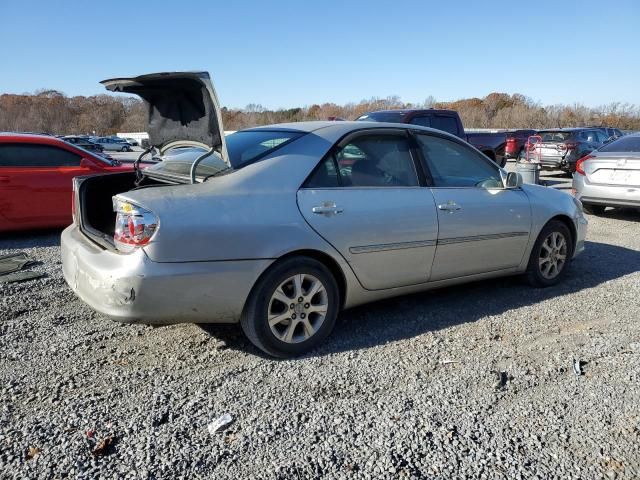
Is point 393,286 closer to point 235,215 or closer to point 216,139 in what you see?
point 235,215

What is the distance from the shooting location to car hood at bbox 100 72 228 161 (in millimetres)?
3225

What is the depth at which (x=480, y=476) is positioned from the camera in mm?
2273

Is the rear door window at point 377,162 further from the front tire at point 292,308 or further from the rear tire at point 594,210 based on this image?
the rear tire at point 594,210

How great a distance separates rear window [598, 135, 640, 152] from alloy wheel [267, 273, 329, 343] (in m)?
7.29

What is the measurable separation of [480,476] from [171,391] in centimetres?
171

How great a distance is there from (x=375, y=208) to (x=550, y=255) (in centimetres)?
231

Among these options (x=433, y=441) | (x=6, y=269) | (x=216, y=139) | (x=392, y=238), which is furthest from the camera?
(x=6, y=269)

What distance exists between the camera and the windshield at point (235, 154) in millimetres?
3449

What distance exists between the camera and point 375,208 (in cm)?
364

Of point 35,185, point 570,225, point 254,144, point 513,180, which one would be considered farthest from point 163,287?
point 35,185

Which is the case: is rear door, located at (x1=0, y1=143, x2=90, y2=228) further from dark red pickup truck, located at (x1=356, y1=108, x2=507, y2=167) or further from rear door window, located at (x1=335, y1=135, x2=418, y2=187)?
dark red pickup truck, located at (x1=356, y1=108, x2=507, y2=167)

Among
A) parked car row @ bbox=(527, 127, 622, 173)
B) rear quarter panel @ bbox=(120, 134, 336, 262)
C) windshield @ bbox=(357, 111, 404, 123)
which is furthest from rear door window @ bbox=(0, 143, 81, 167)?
parked car row @ bbox=(527, 127, 622, 173)

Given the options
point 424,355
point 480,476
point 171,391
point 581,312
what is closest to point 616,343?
Result: point 581,312

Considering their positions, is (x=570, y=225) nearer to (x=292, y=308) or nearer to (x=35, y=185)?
(x=292, y=308)
